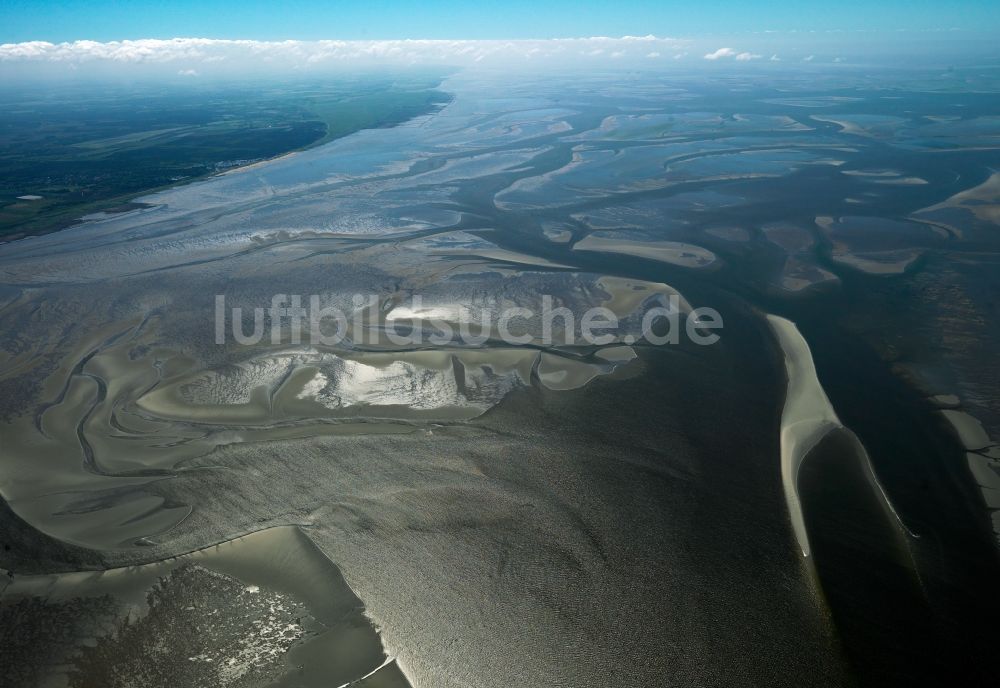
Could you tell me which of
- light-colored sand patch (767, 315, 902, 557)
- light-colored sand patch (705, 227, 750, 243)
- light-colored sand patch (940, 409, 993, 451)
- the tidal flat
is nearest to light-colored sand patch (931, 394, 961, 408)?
the tidal flat

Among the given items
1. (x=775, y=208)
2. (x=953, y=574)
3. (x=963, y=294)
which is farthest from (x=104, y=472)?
(x=775, y=208)

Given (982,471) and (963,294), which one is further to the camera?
(963,294)

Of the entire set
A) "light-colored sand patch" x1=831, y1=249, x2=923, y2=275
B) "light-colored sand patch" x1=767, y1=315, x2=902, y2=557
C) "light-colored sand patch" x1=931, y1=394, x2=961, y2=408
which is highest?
"light-colored sand patch" x1=831, y1=249, x2=923, y2=275

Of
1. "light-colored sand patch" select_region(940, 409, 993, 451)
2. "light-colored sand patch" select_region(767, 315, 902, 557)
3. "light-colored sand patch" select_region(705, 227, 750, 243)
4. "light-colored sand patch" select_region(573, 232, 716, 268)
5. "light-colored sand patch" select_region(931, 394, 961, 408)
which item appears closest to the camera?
"light-colored sand patch" select_region(767, 315, 902, 557)

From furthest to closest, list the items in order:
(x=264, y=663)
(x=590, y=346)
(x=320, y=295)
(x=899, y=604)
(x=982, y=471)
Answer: (x=320, y=295), (x=590, y=346), (x=982, y=471), (x=899, y=604), (x=264, y=663)

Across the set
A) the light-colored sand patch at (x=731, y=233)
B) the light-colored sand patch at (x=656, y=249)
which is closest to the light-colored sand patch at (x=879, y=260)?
the light-colored sand patch at (x=731, y=233)

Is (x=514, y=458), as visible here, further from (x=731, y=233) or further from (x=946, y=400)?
(x=731, y=233)

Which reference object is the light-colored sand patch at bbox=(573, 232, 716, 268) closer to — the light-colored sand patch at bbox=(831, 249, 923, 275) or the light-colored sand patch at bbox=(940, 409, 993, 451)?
the light-colored sand patch at bbox=(831, 249, 923, 275)

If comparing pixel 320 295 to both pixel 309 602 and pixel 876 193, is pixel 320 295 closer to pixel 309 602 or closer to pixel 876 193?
pixel 309 602
